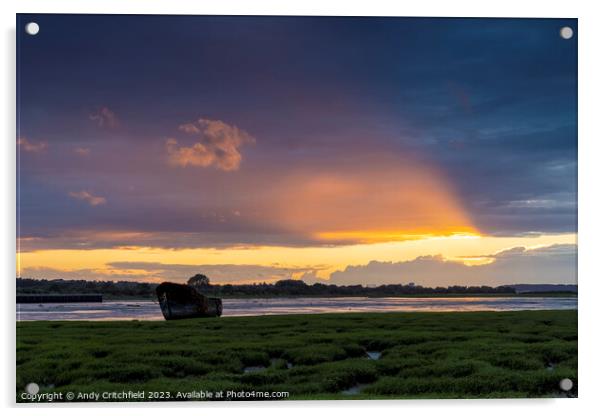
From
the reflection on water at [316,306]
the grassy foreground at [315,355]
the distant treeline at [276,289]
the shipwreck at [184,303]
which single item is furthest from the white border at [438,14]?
the shipwreck at [184,303]

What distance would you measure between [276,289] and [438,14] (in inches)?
221

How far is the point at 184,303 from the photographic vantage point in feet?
45.8

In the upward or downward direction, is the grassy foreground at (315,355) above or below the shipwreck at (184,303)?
below

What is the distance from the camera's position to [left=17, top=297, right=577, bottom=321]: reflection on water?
1352 centimetres

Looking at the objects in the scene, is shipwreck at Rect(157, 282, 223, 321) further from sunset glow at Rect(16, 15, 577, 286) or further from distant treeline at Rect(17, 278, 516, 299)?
sunset glow at Rect(16, 15, 577, 286)

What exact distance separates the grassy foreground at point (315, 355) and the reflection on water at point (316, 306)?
0.15m

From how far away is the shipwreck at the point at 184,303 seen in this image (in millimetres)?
13656

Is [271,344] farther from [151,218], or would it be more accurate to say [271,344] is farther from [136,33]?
[136,33]

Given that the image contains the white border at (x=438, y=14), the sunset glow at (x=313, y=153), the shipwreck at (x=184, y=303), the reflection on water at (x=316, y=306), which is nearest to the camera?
the white border at (x=438, y=14)

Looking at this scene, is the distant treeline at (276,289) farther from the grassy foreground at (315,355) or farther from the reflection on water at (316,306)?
the grassy foreground at (315,355)

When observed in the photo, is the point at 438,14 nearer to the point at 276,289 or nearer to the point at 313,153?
the point at 313,153

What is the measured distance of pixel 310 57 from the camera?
532 inches
